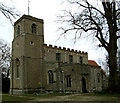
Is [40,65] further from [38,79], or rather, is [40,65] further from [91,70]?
[91,70]

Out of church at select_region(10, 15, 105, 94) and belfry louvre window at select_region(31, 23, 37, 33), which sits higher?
belfry louvre window at select_region(31, 23, 37, 33)

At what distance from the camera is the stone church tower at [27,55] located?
25.4 metres

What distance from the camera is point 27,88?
24.9 meters

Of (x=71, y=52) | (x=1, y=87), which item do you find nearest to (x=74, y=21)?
(x=71, y=52)

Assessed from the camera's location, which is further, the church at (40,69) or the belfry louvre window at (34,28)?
the belfry louvre window at (34,28)

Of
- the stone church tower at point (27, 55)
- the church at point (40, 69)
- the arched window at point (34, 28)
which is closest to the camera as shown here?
the church at point (40, 69)

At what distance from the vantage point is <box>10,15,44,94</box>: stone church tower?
2538 cm

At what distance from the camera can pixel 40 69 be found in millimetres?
27281

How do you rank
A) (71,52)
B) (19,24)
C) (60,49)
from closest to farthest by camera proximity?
(19,24)
(60,49)
(71,52)

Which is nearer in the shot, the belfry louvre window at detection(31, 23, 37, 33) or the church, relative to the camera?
the church

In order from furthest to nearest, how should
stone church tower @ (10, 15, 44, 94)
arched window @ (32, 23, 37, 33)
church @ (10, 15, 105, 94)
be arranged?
arched window @ (32, 23, 37, 33) → stone church tower @ (10, 15, 44, 94) → church @ (10, 15, 105, 94)

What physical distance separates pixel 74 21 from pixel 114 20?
4490 millimetres

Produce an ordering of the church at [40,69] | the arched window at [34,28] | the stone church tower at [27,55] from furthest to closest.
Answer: the arched window at [34,28], the stone church tower at [27,55], the church at [40,69]

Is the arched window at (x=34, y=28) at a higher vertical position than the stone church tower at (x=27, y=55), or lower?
higher
